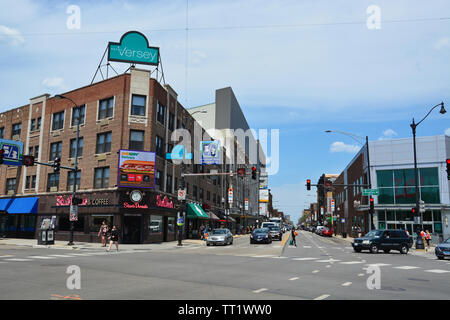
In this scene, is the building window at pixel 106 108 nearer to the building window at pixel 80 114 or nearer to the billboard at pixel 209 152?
the building window at pixel 80 114

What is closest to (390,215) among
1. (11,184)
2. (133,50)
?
(133,50)

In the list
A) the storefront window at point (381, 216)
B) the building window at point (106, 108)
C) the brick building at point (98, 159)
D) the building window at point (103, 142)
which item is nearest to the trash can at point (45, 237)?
the brick building at point (98, 159)

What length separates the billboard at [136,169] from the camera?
32.4 metres

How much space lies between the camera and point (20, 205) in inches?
1547

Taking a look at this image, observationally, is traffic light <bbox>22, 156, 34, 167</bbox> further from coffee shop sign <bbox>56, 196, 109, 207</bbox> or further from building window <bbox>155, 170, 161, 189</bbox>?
building window <bbox>155, 170, 161, 189</bbox>

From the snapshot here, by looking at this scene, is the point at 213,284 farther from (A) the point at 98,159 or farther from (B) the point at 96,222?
(A) the point at 98,159

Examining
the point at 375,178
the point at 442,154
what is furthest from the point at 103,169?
the point at 442,154

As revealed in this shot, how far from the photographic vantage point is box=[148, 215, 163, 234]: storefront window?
114 feet

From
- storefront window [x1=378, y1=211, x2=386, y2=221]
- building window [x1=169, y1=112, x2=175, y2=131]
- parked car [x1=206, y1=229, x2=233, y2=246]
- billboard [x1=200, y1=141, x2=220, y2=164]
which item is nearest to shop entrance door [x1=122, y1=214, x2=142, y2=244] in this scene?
parked car [x1=206, y1=229, x2=233, y2=246]

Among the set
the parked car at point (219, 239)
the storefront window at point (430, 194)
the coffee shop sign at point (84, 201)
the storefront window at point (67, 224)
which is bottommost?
the parked car at point (219, 239)

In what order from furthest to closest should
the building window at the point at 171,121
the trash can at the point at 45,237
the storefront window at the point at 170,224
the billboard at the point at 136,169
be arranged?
1. the building window at the point at 171,121
2. the storefront window at the point at 170,224
3. the billboard at the point at 136,169
4. the trash can at the point at 45,237

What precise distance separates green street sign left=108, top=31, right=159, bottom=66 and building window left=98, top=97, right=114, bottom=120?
4.65 meters

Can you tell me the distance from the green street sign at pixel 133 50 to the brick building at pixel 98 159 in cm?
294

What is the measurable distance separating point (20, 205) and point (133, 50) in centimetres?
1973
